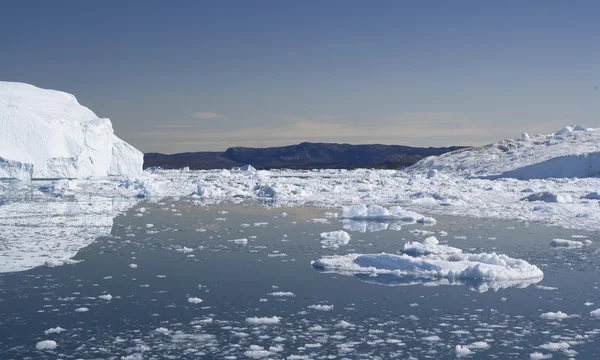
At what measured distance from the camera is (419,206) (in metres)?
20.5

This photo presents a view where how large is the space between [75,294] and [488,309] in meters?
4.86

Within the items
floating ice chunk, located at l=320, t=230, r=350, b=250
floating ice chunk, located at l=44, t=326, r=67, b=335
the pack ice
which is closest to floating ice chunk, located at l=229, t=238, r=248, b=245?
floating ice chunk, located at l=320, t=230, r=350, b=250

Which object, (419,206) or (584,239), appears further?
(419,206)

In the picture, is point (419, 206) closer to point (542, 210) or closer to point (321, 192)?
point (542, 210)

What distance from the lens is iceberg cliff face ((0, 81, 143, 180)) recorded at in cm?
3506

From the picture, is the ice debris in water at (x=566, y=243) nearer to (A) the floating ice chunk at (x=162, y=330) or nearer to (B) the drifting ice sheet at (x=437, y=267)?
(B) the drifting ice sheet at (x=437, y=267)

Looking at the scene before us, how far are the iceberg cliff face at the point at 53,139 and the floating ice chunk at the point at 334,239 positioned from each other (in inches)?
1098

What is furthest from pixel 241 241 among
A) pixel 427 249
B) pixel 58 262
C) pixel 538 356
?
pixel 538 356

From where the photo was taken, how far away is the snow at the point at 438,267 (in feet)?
26.8

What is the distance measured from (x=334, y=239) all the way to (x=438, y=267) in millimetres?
3441

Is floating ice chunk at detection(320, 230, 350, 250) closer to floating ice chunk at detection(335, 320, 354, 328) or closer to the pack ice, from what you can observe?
floating ice chunk at detection(335, 320, 354, 328)

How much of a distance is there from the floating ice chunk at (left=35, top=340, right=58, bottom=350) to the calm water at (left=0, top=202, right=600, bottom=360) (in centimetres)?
6

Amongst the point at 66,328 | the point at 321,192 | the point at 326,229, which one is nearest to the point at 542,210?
the point at 326,229

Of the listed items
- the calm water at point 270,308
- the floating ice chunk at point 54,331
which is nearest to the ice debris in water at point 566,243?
the calm water at point 270,308
